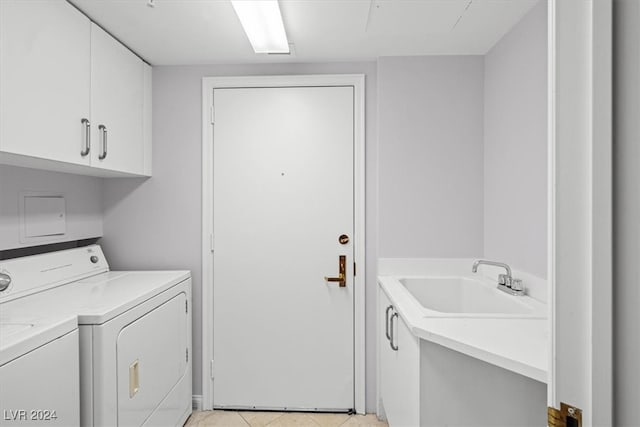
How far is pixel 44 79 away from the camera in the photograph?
157 cm

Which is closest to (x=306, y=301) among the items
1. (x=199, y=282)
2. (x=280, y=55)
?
(x=199, y=282)

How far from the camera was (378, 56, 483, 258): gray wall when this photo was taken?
8.04 feet

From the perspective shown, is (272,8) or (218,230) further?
(218,230)

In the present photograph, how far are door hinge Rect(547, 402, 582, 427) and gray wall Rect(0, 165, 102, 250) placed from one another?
86.3 inches

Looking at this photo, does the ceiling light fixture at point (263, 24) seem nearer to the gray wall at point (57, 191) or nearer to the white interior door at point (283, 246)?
the white interior door at point (283, 246)

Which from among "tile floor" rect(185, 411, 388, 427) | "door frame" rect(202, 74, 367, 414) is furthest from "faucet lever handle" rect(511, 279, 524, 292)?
"tile floor" rect(185, 411, 388, 427)

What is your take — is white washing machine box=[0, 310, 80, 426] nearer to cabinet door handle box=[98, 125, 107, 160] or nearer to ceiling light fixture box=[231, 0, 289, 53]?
cabinet door handle box=[98, 125, 107, 160]

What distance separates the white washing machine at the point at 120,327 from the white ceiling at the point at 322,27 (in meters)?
1.28
